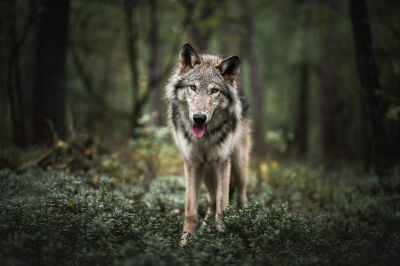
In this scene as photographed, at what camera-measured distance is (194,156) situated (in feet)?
14.1

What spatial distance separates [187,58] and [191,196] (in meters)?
2.21

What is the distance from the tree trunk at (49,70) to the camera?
274 inches

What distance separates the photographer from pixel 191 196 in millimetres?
4336

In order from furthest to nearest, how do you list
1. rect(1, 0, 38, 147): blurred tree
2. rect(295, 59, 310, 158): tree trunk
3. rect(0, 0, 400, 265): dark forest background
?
1. rect(295, 59, 310, 158): tree trunk
2. rect(1, 0, 38, 147): blurred tree
3. rect(0, 0, 400, 265): dark forest background

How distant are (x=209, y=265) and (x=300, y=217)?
153cm

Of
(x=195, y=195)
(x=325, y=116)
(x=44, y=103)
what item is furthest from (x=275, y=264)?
(x=325, y=116)

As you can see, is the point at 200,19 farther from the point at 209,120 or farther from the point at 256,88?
the point at 209,120

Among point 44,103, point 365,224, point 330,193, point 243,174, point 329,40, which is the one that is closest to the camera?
point 365,224

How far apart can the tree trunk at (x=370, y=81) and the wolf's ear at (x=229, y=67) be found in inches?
141

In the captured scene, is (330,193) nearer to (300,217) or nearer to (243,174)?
(243,174)

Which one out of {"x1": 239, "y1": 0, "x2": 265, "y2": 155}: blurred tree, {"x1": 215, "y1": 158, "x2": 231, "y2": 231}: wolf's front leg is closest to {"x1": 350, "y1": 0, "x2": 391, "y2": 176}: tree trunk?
{"x1": 215, "y1": 158, "x2": 231, "y2": 231}: wolf's front leg

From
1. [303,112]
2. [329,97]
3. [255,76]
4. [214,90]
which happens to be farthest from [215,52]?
[303,112]

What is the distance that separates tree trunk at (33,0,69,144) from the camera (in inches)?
274

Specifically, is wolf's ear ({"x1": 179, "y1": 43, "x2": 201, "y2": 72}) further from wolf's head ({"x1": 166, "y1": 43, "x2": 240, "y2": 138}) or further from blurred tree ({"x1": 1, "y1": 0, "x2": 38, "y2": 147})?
blurred tree ({"x1": 1, "y1": 0, "x2": 38, "y2": 147})
